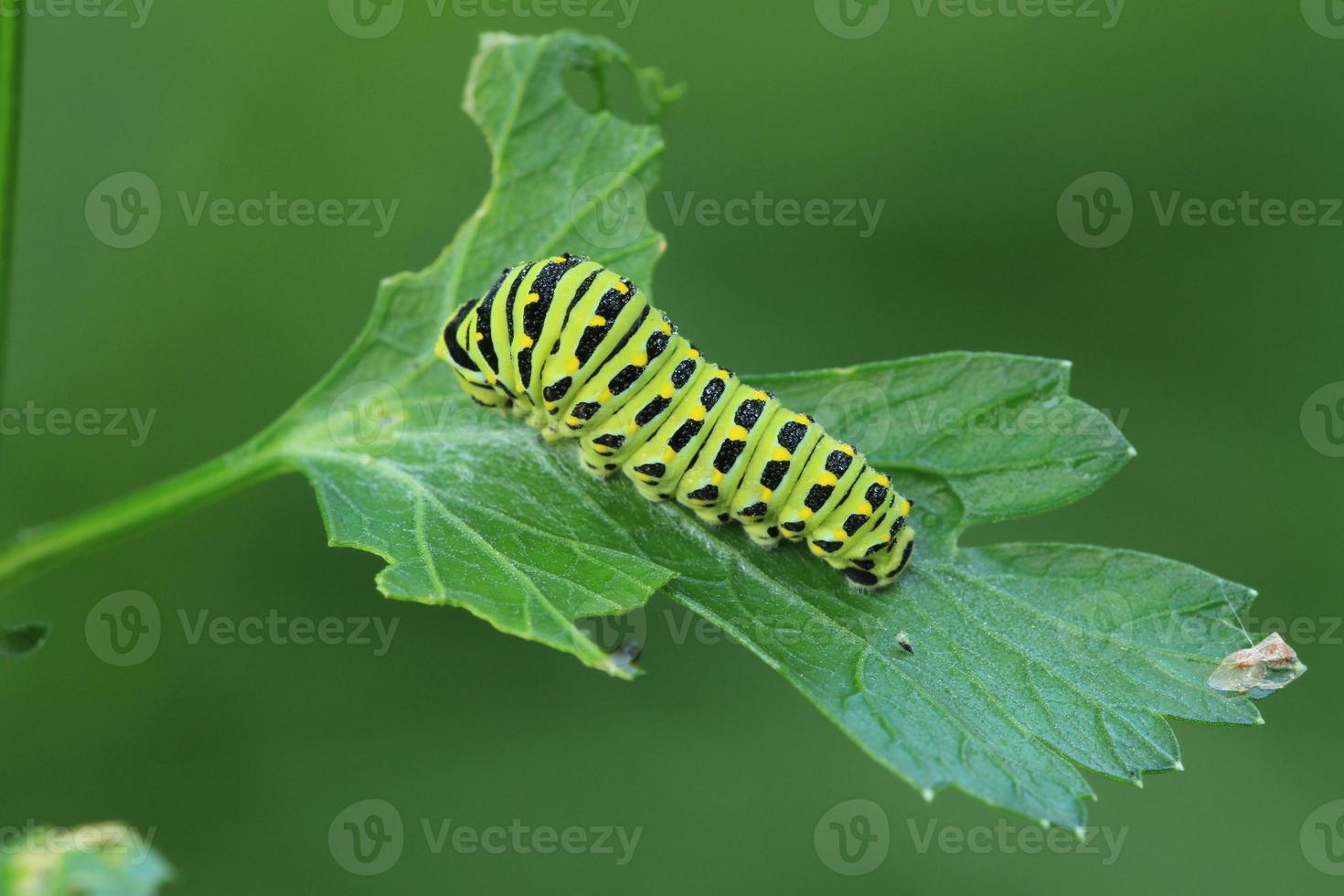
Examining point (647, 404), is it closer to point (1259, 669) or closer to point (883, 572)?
point (883, 572)

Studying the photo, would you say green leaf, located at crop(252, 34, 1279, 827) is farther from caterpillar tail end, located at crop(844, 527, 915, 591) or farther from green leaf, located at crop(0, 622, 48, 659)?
green leaf, located at crop(0, 622, 48, 659)

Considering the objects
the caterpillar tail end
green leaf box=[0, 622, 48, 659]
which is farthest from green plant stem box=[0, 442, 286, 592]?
the caterpillar tail end

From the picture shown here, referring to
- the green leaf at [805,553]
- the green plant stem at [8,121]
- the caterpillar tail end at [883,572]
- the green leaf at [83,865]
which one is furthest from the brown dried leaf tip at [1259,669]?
the green plant stem at [8,121]

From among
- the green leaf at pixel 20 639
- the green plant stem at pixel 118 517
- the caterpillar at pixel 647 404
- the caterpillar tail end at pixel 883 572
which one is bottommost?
the green leaf at pixel 20 639

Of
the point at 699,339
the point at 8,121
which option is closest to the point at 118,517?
the point at 8,121

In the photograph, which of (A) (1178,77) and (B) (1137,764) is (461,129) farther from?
(B) (1137,764)

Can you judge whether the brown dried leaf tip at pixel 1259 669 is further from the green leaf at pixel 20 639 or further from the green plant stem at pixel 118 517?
the green leaf at pixel 20 639

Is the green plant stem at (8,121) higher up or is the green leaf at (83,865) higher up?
the green plant stem at (8,121)
